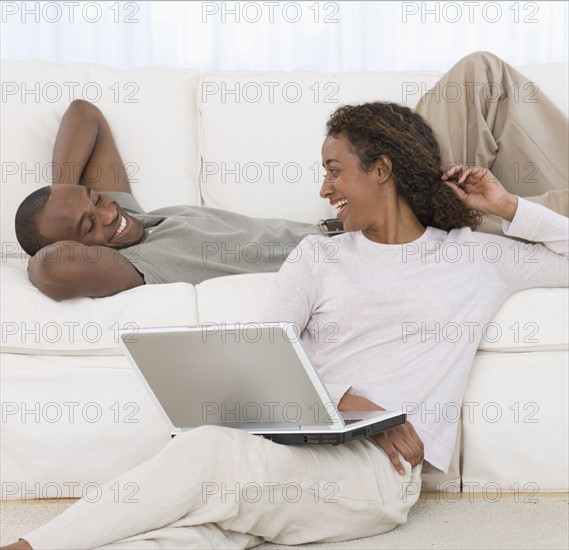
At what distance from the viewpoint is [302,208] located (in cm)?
260

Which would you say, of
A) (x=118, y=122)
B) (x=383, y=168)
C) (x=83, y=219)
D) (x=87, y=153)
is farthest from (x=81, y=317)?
(x=118, y=122)

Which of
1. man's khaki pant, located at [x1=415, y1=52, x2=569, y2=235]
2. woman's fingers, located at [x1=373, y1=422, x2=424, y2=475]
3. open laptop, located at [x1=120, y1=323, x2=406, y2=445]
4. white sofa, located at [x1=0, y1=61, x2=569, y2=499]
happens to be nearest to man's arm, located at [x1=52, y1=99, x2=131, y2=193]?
white sofa, located at [x1=0, y1=61, x2=569, y2=499]

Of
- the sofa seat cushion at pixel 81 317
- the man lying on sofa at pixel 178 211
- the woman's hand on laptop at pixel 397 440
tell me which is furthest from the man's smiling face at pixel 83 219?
the woman's hand on laptop at pixel 397 440

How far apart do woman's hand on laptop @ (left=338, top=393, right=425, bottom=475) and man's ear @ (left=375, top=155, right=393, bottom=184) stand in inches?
17.8

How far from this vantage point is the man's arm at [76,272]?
187 cm

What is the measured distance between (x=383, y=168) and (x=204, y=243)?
1.95 feet

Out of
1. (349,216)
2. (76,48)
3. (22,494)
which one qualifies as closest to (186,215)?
(349,216)

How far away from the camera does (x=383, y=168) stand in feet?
5.90

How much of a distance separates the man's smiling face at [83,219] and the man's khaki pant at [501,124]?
0.85 m

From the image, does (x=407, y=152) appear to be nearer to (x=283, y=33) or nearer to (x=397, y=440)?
(x=397, y=440)

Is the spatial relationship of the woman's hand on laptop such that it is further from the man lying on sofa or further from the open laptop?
the man lying on sofa

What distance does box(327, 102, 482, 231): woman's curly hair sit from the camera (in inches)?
70.5

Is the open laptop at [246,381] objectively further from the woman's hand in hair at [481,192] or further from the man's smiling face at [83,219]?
the man's smiling face at [83,219]

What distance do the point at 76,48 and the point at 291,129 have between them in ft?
3.27
